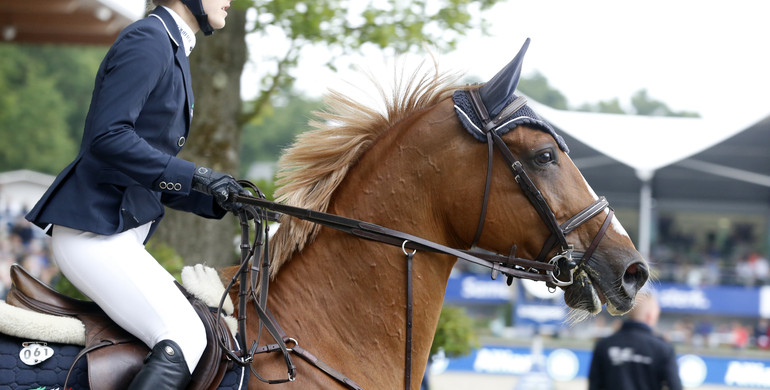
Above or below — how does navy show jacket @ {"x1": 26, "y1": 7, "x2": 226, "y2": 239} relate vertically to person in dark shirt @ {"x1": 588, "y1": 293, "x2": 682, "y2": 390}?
above

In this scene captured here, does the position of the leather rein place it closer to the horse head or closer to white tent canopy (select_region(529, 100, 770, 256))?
the horse head

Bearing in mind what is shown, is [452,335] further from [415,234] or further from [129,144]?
[129,144]

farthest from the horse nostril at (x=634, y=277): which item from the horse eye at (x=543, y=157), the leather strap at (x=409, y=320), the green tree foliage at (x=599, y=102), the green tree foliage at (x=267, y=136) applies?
the green tree foliage at (x=599, y=102)

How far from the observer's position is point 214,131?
6.88 m

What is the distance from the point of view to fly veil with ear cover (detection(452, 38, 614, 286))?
2.61 metres

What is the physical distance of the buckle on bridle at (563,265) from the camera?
2.60 meters

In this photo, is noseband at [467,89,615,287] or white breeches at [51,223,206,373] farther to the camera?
noseband at [467,89,615,287]

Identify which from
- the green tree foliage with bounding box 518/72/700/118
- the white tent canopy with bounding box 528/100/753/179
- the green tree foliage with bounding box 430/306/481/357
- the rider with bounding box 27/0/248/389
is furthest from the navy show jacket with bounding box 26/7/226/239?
the green tree foliage with bounding box 518/72/700/118

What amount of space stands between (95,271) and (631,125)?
17.1 meters

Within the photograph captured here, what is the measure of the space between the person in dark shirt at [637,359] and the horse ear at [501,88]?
336 centimetres

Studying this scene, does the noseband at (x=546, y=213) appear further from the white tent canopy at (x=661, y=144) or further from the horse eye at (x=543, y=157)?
the white tent canopy at (x=661, y=144)

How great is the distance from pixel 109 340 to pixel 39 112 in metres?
45.1

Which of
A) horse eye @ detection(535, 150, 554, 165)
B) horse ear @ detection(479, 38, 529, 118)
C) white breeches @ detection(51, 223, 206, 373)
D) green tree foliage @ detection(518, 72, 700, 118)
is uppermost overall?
green tree foliage @ detection(518, 72, 700, 118)

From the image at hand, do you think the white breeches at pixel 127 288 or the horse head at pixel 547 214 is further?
the horse head at pixel 547 214
